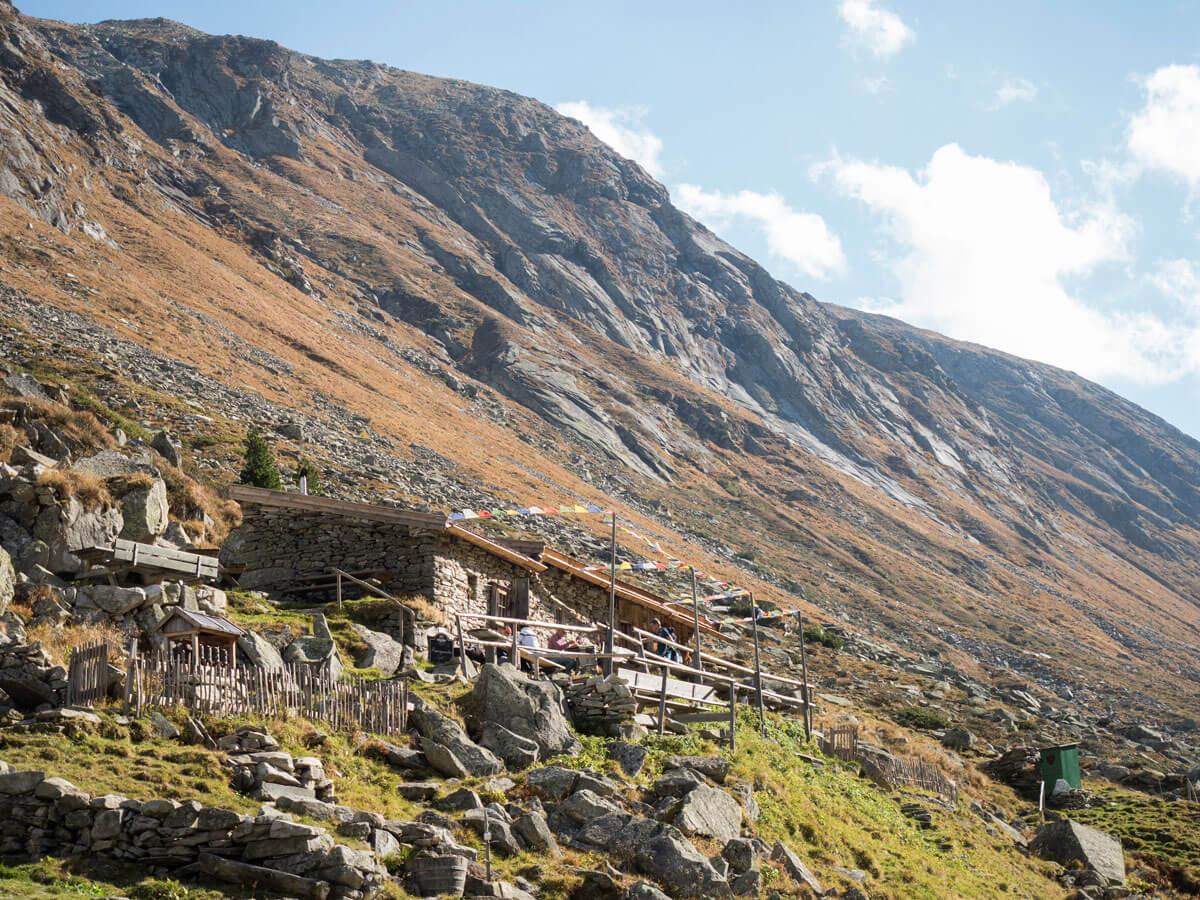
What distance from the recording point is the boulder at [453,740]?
1480cm

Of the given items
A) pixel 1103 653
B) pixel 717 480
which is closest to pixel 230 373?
pixel 717 480

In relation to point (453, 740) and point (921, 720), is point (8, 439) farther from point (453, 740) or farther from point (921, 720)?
point (921, 720)

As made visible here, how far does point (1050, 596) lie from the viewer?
110562mm

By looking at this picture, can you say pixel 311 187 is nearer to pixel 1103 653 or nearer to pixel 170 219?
pixel 170 219

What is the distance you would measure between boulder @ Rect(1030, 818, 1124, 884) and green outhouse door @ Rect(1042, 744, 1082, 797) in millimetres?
7037

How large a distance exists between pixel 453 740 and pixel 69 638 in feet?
19.5

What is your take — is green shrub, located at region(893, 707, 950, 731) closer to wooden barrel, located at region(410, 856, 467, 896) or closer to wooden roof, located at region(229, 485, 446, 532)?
wooden roof, located at region(229, 485, 446, 532)

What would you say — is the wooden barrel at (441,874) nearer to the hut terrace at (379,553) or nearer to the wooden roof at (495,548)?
the hut terrace at (379,553)

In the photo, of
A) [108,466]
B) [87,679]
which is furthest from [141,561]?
[108,466]

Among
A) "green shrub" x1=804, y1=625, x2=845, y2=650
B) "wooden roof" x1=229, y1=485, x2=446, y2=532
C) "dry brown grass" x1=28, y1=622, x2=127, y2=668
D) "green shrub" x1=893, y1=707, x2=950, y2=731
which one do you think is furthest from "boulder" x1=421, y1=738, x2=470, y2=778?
"green shrub" x1=804, y1=625, x2=845, y2=650

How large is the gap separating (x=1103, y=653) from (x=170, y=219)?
304 ft

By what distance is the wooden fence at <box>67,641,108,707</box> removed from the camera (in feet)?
42.3

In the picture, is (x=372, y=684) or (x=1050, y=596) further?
(x=1050, y=596)

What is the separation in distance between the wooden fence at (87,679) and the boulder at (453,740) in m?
4.50
